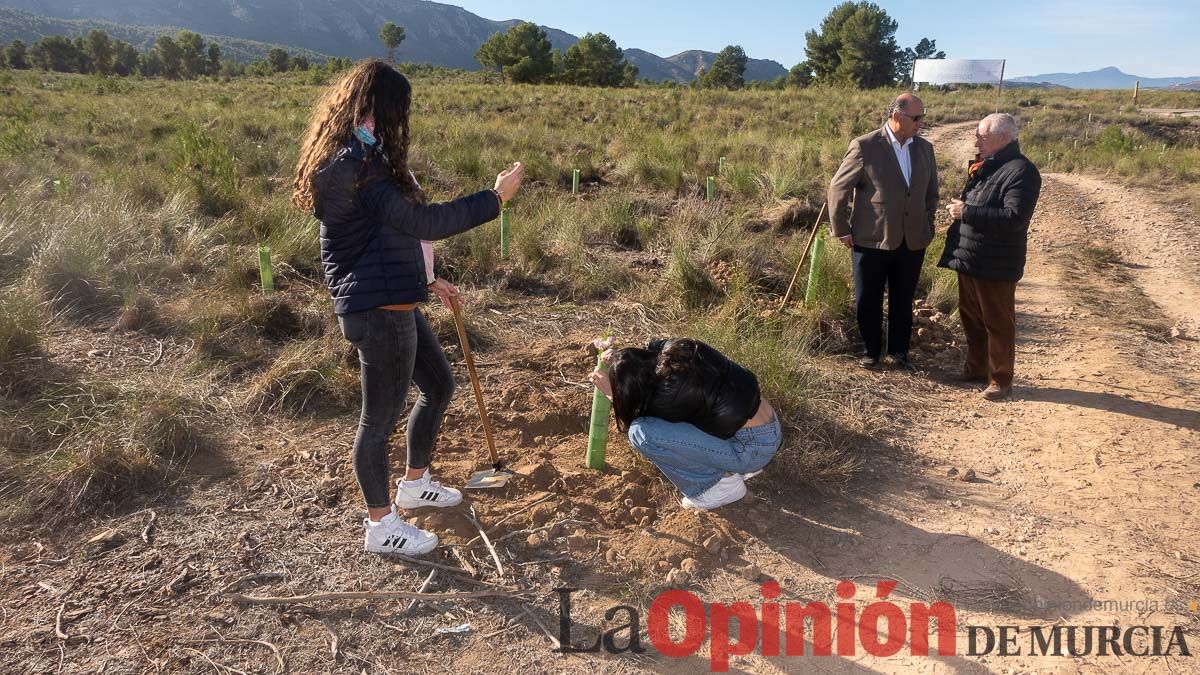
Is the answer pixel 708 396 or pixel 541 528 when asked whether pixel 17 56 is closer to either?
pixel 541 528

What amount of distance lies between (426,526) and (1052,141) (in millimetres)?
19694

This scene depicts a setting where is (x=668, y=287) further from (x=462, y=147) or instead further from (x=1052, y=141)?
(x=1052, y=141)

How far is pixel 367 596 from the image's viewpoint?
2609 mm

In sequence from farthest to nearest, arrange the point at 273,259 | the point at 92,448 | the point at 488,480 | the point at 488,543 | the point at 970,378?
1. the point at 273,259
2. the point at 970,378
3. the point at 488,480
4. the point at 92,448
5. the point at 488,543

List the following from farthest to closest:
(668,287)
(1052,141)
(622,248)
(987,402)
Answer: (1052,141), (622,248), (668,287), (987,402)

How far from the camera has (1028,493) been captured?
3.31 metres

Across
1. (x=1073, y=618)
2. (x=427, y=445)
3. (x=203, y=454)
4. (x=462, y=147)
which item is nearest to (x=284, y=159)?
(x=462, y=147)

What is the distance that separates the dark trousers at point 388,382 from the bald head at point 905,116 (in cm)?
318

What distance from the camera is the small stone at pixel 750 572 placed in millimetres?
2802

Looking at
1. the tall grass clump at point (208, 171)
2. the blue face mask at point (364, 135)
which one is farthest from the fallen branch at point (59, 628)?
the tall grass clump at point (208, 171)

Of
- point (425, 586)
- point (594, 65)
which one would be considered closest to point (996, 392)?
point (425, 586)

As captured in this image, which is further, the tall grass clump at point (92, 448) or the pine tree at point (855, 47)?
the pine tree at point (855, 47)

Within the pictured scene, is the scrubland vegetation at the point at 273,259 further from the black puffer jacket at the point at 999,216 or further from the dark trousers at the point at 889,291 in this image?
the black puffer jacket at the point at 999,216

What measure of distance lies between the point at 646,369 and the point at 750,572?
880mm
